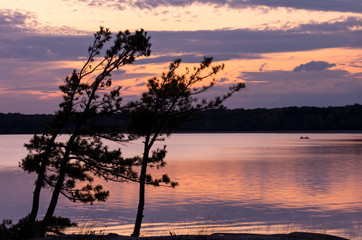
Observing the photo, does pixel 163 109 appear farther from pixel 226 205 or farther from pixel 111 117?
pixel 226 205

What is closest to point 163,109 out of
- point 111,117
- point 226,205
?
point 111,117

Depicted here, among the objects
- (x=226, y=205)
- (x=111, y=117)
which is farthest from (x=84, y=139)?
(x=226, y=205)

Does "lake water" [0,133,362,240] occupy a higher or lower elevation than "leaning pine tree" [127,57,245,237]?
lower

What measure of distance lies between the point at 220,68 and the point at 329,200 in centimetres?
2660

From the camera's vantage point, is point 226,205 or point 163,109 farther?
point 226,205

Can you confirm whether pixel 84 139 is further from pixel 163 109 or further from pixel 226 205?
pixel 226 205

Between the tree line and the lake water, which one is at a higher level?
the tree line

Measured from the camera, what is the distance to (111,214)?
38188 mm

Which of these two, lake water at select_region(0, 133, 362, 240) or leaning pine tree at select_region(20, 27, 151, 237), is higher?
leaning pine tree at select_region(20, 27, 151, 237)

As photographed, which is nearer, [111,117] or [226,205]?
[111,117]

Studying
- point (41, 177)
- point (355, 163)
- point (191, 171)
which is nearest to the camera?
point (41, 177)

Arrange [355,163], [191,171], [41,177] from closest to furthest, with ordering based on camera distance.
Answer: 1. [41,177]
2. [191,171]
3. [355,163]

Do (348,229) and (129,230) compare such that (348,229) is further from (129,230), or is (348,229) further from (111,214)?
(111,214)

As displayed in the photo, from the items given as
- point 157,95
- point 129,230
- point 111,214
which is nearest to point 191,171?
point 111,214
